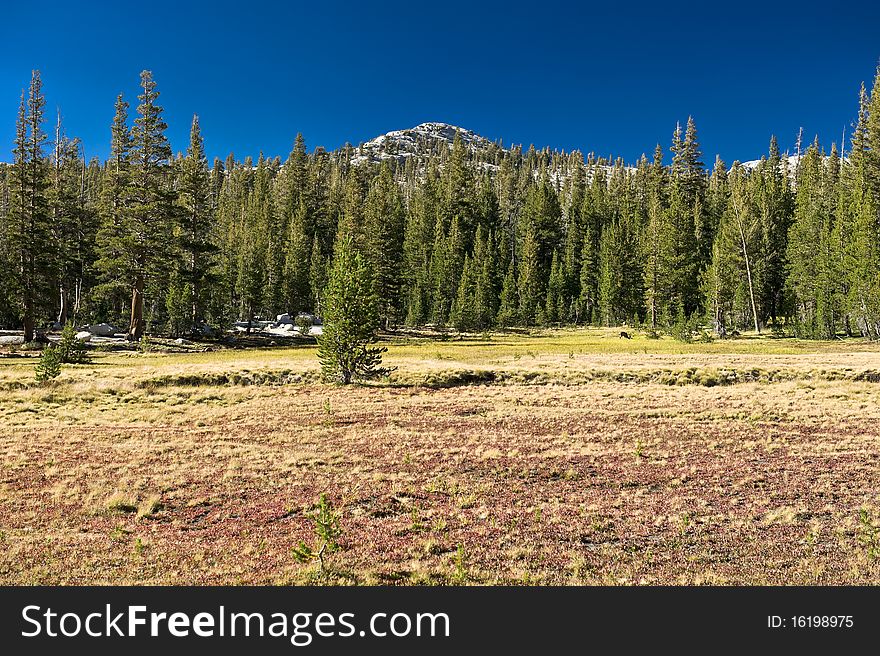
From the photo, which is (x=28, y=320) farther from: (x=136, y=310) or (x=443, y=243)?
(x=443, y=243)

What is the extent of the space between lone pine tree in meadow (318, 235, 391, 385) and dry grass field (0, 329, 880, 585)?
5.18 ft

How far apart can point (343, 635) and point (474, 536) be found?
463 centimetres

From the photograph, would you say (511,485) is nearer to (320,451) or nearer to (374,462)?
(374,462)

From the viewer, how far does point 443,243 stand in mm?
98188

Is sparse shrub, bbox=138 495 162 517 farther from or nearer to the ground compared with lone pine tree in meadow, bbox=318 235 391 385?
nearer to the ground

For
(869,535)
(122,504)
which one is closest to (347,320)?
(122,504)

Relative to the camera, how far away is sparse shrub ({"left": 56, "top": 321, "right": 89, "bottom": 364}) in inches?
1232

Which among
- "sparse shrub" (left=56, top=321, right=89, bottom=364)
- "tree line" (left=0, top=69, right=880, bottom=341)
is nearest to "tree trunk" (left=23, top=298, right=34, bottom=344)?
"tree line" (left=0, top=69, right=880, bottom=341)

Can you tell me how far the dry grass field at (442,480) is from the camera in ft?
27.6

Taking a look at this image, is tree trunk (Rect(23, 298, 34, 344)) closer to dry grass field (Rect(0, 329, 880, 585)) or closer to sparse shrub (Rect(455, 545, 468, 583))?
dry grass field (Rect(0, 329, 880, 585))

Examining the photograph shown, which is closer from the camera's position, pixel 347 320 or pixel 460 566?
pixel 460 566

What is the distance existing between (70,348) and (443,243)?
7297cm

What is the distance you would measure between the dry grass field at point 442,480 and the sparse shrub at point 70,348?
4.18m

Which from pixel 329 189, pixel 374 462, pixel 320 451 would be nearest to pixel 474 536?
pixel 374 462
